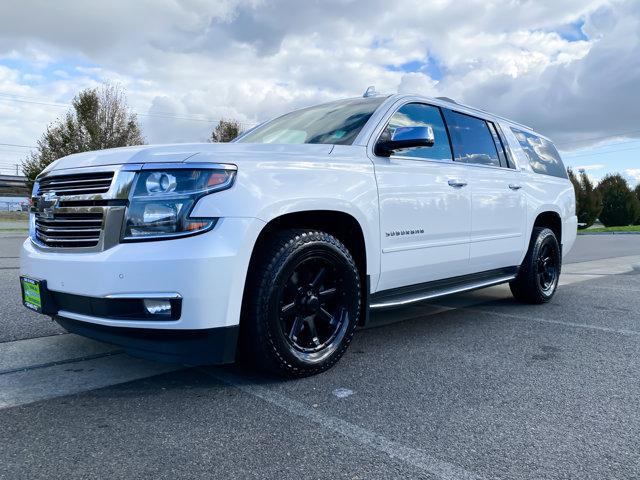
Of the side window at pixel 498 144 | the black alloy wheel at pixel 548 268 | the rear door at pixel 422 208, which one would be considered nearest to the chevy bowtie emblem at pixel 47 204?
the rear door at pixel 422 208

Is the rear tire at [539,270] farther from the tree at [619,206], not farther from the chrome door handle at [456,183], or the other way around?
the tree at [619,206]

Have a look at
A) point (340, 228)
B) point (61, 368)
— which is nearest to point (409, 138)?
point (340, 228)

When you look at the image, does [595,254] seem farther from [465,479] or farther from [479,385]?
[465,479]

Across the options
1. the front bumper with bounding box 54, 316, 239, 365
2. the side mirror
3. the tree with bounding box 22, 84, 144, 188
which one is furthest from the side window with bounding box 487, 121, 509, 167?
the tree with bounding box 22, 84, 144, 188

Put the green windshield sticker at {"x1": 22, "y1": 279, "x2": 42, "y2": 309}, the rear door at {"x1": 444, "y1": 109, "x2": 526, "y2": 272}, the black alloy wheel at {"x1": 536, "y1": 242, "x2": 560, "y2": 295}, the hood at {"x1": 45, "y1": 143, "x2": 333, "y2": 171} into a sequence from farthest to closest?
the black alloy wheel at {"x1": 536, "y1": 242, "x2": 560, "y2": 295} < the rear door at {"x1": 444, "y1": 109, "x2": 526, "y2": 272} < the green windshield sticker at {"x1": 22, "y1": 279, "x2": 42, "y2": 309} < the hood at {"x1": 45, "y1": 143, "x2": 333, "y2": 171}

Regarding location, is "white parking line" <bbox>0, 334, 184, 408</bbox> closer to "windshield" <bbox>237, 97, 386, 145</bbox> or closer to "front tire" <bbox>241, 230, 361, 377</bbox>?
"front tire" <bbox>241, 230, 361, 377</bbox>

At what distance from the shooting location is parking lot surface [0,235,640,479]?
7.00 ft

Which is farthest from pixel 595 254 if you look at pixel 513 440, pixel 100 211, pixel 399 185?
pixel 100 211

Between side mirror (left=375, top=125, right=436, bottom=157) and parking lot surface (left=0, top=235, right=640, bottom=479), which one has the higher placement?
side mirror (left=375, top=125, right=436, bottom=157)

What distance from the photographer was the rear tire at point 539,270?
5359 mm

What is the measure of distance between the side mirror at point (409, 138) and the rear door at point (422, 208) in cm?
13

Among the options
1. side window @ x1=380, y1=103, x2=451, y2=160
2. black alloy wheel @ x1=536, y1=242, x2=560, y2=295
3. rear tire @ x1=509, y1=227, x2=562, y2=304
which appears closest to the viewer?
side window @ x1=380, y1=103, x2=451, y2=160

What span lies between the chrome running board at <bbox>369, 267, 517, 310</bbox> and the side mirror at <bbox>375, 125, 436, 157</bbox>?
1.01 m

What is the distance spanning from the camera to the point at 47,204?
10.2 feet
